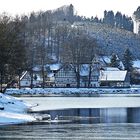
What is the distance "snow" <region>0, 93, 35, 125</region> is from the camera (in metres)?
38.0

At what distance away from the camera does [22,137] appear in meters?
27.9

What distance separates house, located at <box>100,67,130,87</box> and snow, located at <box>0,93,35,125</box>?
278 feet

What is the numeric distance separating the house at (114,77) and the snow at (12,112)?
8466 cm

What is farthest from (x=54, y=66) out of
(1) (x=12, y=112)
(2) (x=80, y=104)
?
(1) (x=12, y=112)

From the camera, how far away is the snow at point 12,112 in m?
38.0

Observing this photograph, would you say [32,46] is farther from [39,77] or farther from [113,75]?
[113,75]

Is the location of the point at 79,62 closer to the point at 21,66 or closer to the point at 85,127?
the point at 21,66

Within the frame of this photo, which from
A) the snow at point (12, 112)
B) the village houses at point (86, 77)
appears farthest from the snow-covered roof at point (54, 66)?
the snow at point (12, 112)

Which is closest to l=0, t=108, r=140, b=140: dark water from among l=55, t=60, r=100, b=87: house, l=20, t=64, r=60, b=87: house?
l=20, t=64, r=60, b=87: house

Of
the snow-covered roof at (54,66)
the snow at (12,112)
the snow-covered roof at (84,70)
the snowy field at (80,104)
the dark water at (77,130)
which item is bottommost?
the dark water at (77,130)

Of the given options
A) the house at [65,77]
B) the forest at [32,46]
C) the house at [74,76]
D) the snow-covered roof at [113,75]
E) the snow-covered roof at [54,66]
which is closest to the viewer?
the forest at [32,46]

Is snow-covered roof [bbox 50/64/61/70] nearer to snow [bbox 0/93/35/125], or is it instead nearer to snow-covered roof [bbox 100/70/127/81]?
snow-covered roof [bbox 100/70/127/81]

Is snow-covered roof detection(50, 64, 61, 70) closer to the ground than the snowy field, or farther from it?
farther from it

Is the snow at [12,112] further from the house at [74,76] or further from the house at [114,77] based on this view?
the house at [114,77]
